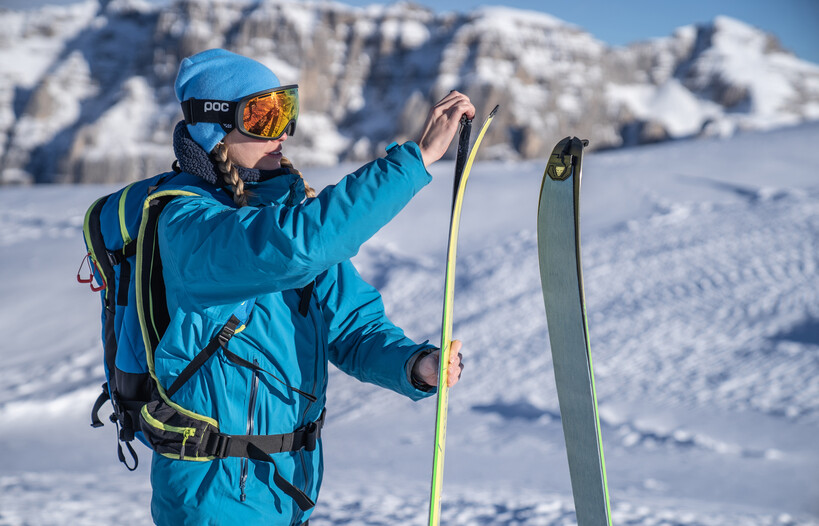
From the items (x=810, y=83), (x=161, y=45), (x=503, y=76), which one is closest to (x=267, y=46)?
(x=161, y=45)

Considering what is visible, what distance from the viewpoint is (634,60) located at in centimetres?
8412

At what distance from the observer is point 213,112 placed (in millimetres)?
1222

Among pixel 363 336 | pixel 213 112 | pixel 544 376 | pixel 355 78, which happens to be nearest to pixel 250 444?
pixel 363 336

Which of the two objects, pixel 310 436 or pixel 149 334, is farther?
pixel 310 436

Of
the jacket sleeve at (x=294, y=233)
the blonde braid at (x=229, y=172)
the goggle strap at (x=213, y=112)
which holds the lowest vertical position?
the jacket sleeve at (x=294, y=233)

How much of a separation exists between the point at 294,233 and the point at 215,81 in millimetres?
480

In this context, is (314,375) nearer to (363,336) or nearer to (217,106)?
(363,336)

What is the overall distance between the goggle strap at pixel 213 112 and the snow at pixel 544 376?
2226 millimetres

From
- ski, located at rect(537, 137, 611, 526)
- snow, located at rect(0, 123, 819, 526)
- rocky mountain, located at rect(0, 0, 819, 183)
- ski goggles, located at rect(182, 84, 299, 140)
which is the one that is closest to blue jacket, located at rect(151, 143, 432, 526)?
ski goggles, located at rect(182, 84, 299, 140)

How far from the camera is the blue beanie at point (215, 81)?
1.22 m

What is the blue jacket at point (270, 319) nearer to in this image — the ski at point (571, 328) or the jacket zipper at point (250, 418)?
the jacket zipper at point (250, 418)

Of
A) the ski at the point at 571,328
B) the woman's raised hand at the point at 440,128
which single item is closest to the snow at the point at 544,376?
the ski at the point at 571,328

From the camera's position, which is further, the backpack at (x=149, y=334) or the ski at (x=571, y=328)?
the ski at (x=571, y=328)

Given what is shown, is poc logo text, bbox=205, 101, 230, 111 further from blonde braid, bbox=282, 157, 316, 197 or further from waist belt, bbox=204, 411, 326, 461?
waist belt, bbox=204, 411, 326, 461
